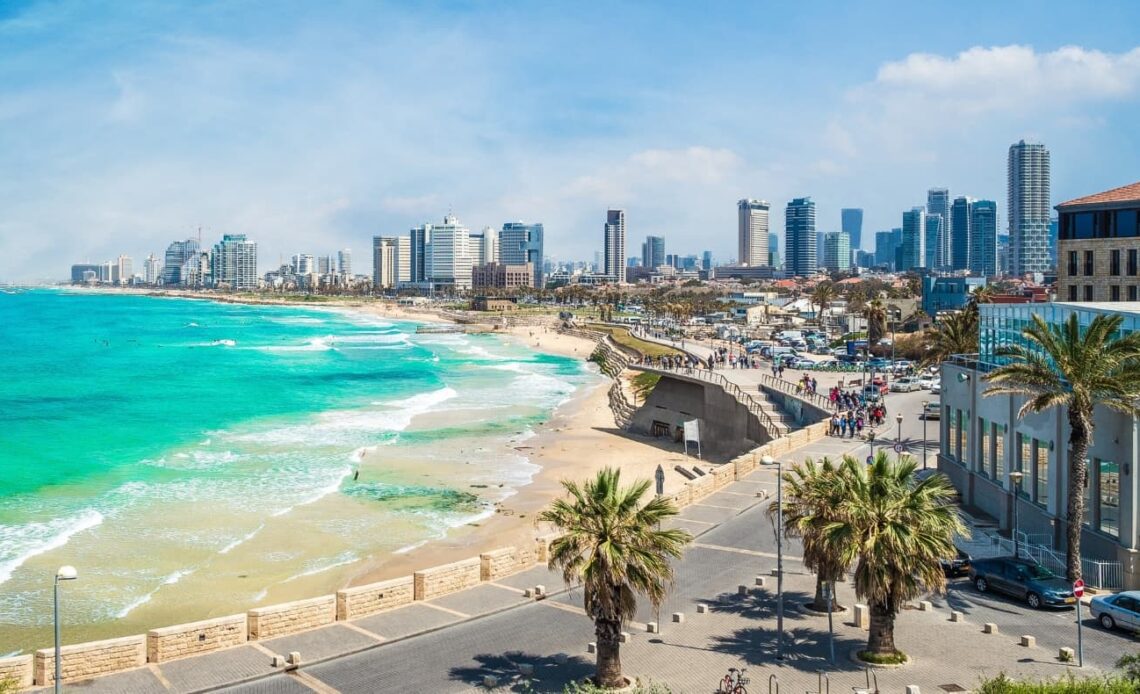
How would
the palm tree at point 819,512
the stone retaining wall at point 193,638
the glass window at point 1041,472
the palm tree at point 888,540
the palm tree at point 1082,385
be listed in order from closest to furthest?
the palm tree at point 888,540 → the stone retaining wall at point 193,638 → the palm tree at point 819,512 → the palm tree at point 1082,385 → the glass window at point 1041,472

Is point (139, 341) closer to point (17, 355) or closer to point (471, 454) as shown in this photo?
point (17, 355)

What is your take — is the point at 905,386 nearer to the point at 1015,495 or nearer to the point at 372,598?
the point at 1015,495

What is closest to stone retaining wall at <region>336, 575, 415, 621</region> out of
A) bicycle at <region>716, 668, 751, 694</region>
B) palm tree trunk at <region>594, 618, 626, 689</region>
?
palm tree trunk at <region>594, 618, 626, 689</region>

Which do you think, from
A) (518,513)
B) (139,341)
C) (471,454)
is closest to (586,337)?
(139,341)

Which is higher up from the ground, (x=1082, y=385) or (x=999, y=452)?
(x=1082, y=385)

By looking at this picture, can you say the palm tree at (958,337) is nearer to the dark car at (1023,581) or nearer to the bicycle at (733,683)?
the dark car at (1023,581)

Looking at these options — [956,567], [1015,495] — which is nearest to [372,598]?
[956,567]

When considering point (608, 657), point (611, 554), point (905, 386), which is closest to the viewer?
point (611, 554)

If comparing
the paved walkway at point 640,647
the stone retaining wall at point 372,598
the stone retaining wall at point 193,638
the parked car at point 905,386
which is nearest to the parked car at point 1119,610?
the paved walkway at point 640,647
